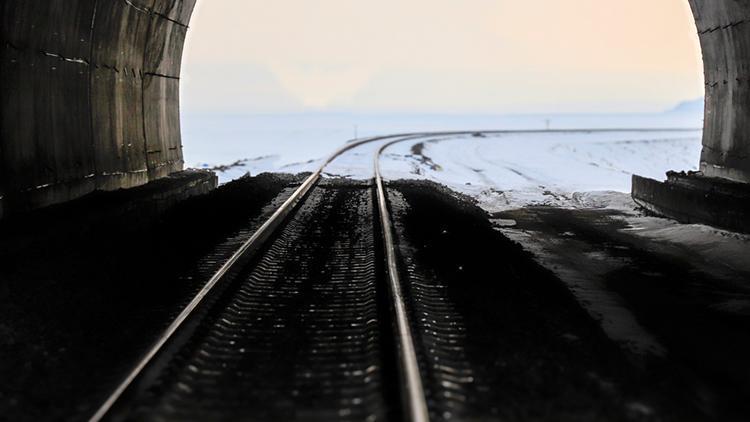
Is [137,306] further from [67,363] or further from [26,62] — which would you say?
[26,62]

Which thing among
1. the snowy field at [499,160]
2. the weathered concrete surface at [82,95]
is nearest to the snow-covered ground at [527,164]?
the snowy field at [499,160]

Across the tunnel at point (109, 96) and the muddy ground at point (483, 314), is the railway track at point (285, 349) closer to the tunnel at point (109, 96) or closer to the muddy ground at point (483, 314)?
the muddy ground at point (483, 314)

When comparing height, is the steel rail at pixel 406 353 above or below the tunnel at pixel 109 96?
below

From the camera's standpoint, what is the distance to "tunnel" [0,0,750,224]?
881 centimetres

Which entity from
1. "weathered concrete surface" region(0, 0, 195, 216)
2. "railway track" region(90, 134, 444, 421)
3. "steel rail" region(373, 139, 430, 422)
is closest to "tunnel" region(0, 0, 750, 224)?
"weathered concrete surface" region(0, 0, 195, 216)

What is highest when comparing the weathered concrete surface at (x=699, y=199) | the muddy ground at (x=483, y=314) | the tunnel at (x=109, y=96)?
the tunnel at (x=109, y=96)

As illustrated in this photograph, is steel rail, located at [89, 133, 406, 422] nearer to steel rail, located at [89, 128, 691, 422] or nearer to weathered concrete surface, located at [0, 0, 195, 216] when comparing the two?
steel rail, located at [89, 128, 691, 422]

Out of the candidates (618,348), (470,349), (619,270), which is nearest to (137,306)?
(470,349)

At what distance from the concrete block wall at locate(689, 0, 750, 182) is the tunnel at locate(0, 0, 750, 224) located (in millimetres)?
22

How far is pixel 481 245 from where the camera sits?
8.72 m

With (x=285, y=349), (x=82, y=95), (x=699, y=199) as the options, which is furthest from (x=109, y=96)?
(x=699, y=199)

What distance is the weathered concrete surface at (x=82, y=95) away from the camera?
8.69 metres

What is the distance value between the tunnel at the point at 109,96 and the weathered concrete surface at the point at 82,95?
2cm

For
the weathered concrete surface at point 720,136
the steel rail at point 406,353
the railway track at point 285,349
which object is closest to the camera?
the steel rail at point 406,353
